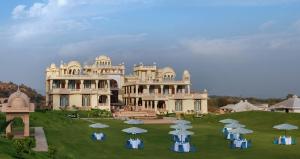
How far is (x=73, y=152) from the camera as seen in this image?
2930cm

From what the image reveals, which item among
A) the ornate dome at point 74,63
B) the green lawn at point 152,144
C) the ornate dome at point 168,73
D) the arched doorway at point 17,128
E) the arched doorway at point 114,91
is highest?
the ornate dome at point 74,63

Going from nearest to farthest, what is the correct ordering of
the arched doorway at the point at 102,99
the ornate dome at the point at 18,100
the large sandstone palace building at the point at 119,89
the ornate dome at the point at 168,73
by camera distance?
the ornate dome at the point at 18,100 → the large sandstone palace building at the point at 119,89 → the arched doorway at the point at 102,99 → the ornate dome at the point at 168,73

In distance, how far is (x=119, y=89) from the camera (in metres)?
88.4

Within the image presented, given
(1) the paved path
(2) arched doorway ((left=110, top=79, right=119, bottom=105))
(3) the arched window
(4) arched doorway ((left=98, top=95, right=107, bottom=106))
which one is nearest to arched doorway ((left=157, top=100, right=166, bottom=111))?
(3) the arched window

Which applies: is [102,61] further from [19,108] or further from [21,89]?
[19,108]

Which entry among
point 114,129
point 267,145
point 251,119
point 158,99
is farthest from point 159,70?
point 267,145

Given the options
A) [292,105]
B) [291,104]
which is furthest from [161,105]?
[292,105]

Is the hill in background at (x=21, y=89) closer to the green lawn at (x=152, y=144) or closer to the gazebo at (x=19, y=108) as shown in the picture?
the green lawn at (x=152, y=144)

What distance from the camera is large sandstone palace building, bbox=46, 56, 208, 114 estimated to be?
7625cm

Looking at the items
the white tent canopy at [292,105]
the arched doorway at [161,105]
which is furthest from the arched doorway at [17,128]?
the arched doorway at [161,105]

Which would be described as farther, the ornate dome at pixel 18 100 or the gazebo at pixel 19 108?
the ornate dome at pixel 18 100

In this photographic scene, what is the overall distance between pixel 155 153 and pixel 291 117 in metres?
22.8

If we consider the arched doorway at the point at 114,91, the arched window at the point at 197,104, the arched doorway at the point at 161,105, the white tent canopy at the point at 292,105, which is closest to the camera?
the white tent canopy at the point at 292,105

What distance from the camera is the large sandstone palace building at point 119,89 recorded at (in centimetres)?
7625
